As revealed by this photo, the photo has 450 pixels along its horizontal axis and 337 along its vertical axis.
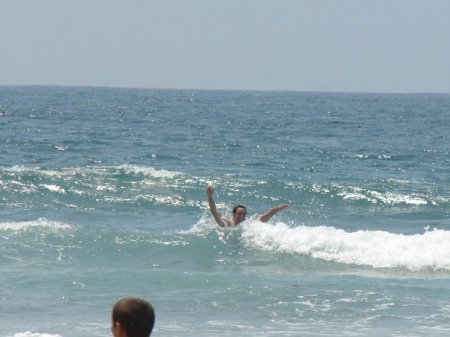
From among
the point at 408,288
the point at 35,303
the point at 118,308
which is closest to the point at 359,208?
the point at 408,288

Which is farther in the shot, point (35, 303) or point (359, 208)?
point (359, 208)

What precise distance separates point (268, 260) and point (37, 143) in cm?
1857

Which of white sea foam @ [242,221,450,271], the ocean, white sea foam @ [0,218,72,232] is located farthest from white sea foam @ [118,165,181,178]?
white sea foam @ [242,221,450,271]

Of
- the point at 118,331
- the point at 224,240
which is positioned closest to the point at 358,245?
the point at 224,240

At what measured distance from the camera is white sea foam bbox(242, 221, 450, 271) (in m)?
15.3

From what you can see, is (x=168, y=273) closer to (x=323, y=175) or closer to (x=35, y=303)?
(x=35, y=303)

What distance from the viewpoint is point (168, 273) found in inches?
535

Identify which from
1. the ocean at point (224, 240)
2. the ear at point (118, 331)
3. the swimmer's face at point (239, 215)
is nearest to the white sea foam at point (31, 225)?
the ocean at point (224, 240)

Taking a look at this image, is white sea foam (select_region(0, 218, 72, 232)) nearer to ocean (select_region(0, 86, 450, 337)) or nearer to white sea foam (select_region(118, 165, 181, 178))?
ocean (select_region(0, 86, 450, 337))

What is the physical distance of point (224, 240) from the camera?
1617 cm

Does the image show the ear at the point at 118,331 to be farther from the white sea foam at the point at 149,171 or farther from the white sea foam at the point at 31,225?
the white sea foam at the point at 149,171

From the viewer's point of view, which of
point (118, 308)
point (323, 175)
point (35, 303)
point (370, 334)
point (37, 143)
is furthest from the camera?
point (37, 143)

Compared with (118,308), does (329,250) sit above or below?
below

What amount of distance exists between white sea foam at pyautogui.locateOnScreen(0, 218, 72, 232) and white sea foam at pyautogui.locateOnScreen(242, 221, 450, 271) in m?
3.19
